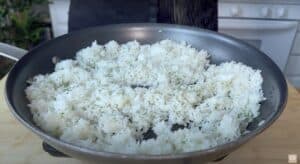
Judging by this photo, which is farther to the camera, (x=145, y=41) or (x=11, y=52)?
(x=145, y=41)

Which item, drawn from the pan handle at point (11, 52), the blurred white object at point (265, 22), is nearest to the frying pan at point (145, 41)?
the pan handle at point (11, 52)

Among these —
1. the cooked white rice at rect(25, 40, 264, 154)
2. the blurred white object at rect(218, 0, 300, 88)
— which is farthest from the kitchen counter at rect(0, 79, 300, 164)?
the blurred white object at rect(218, 0, 300, 88)

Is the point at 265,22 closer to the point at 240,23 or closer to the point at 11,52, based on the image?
the point at 240,23

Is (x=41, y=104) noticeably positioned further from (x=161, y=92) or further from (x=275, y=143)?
(x=275, y=143)

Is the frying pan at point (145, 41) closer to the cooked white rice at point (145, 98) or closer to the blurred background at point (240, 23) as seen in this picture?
the cooked white rice at point (145, 98)

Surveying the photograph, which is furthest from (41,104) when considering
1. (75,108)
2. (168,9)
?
(168,9)

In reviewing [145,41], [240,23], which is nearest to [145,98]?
[145,41]
